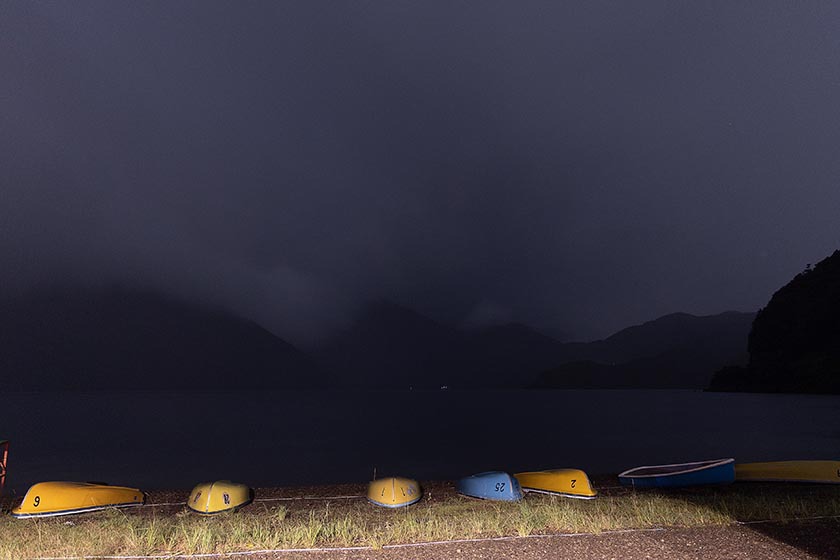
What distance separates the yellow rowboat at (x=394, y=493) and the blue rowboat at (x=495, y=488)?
1.36 m

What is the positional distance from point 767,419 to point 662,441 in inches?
1211

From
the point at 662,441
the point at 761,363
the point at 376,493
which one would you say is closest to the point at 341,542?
the point at 376,493

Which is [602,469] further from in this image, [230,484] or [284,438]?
[284,438]

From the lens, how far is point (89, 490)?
43.9ft

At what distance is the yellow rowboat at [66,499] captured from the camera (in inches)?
488

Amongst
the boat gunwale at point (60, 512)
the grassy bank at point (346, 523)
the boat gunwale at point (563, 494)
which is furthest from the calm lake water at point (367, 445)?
the grassy bank at point (346, 523)

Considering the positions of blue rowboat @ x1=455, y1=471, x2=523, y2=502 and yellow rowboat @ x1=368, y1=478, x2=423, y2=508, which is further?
blue rowboat @ x1=455, y1=471, x2=523, y2=502

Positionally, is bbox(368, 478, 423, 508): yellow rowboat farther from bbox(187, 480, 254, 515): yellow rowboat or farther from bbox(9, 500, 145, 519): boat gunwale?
bbox(9, 500, 145, 519): boat gunwale

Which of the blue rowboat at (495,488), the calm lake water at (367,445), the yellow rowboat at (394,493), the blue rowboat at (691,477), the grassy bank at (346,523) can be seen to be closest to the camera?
the grassy bank at (346,523)

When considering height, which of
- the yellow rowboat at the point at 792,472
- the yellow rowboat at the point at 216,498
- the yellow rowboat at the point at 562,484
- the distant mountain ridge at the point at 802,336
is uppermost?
the distant mountain ridge at the point at 802,336

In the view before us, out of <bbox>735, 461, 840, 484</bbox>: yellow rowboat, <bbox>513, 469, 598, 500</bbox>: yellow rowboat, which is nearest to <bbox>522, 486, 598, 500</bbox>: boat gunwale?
<bbox>513, 469, 598, 500</bbox>: yellow rowboat

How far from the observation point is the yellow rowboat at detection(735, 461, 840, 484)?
16.4 m

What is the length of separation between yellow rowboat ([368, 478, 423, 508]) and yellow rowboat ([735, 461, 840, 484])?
33.0 ft

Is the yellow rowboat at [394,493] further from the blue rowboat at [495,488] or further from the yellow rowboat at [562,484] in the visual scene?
the yellow rowboat at [562,484]
